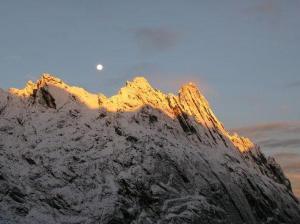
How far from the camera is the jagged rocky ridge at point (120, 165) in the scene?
101500 millimetres

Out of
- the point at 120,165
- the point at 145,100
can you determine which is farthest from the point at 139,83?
the point at 120,165

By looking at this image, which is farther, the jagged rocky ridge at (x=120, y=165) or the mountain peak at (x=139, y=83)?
the mountain peak at (x=139, y=83)

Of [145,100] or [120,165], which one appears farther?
[145,100]

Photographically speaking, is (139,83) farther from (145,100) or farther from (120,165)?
(120,165)

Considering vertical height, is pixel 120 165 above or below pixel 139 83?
below

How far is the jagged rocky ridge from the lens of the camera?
102 metres

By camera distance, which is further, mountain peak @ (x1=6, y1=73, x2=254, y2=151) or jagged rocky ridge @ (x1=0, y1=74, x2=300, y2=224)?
mountain peak @ (x1=6, y1=73, x2=254, y2=151)

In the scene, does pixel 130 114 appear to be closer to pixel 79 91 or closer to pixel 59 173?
pixel 79 91

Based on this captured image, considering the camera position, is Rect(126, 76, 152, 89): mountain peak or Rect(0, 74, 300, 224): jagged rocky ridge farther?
Rect(126, 76, 152, 89): mountain peak

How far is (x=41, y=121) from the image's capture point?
121 meters

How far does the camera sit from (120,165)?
112 m

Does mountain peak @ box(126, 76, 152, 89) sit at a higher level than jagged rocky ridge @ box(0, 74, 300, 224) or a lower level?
higher

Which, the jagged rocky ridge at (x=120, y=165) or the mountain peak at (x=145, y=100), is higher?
the mountain peak at (x=145, y=100)

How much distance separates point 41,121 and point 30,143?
8.98m
